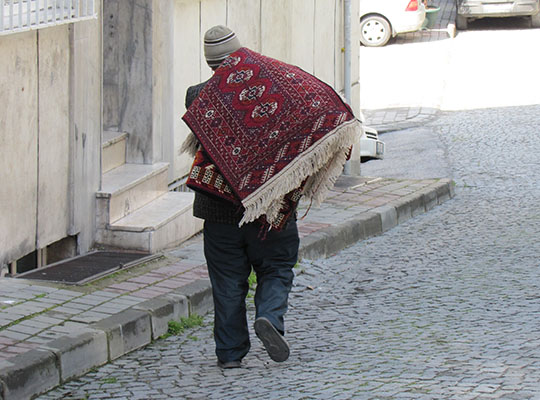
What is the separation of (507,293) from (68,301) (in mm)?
2897

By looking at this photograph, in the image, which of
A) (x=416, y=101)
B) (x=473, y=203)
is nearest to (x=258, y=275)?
(x=473, y=203)

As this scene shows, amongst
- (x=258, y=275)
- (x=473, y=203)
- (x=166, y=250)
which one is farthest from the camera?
→ (x=473, y=203)

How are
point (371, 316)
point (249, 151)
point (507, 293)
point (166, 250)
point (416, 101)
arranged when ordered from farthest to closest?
1. point (416, 101)
2. point (166, 250)
3. point (507, 293)
4. point (371, 316)
5. point (249, 151)

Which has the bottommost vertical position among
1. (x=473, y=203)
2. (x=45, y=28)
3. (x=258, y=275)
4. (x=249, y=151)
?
(x=473, y=203)

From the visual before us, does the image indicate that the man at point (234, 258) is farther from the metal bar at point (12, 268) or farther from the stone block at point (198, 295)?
the metal bar at point (12, 268)

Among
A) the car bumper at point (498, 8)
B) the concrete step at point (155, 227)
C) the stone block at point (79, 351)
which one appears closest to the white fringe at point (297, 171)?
the stone block at point (79, 351)

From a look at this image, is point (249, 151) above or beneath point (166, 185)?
above

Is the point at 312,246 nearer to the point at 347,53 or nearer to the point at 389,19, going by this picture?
the point at 347,53

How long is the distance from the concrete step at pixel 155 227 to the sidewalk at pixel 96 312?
0.37ft

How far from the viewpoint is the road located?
4.95 meters

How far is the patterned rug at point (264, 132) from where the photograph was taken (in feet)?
16.8

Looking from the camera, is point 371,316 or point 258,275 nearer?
point 258,275

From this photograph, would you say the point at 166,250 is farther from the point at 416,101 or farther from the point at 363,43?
the point at 363,43

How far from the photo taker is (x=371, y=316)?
6480 mm
